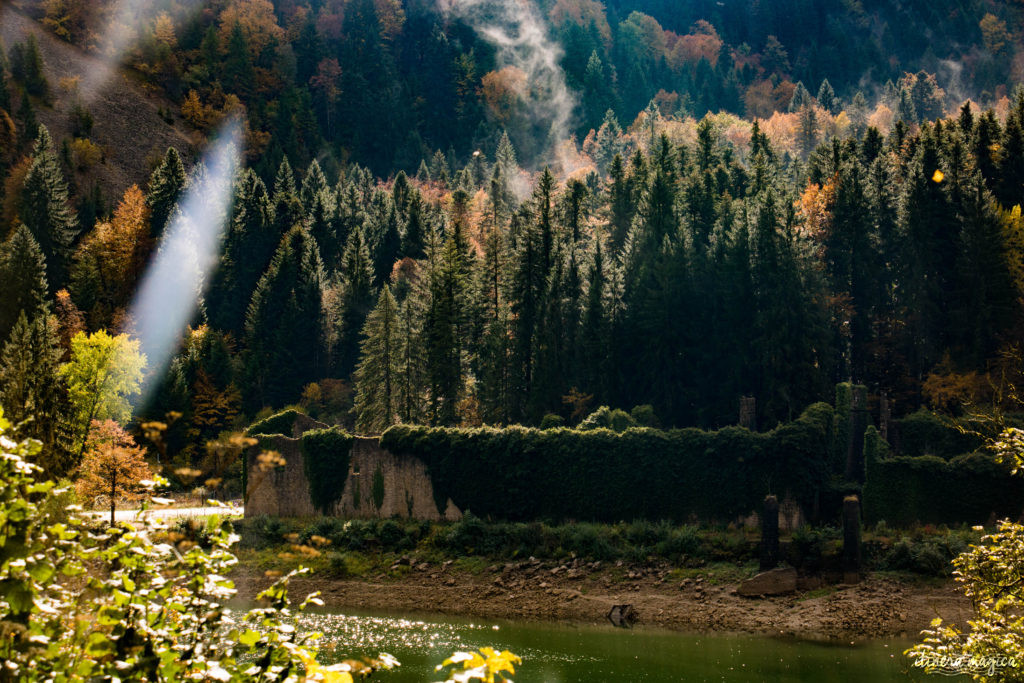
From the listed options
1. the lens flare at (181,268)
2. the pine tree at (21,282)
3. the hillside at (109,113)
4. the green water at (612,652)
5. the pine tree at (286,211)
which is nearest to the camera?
the green water at (612,652)

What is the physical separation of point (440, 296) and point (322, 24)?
286 ft

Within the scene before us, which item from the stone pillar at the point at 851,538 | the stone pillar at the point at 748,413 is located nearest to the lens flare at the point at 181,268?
the stone pillar at the point at 748,413

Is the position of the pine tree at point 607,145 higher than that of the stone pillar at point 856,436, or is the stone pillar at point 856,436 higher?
the pine tree at point 607,145

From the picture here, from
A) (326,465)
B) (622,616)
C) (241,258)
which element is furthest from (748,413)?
(241,258)

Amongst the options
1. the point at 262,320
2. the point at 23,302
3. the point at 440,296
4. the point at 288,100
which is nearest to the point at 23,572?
the point at 440,296

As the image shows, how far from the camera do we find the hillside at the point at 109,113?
8669 centimetres

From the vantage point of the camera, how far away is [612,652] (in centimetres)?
2650

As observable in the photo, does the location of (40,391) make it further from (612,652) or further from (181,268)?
(181,268)

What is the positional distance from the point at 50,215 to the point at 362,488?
39085mm

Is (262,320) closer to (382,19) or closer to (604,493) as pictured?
(604,493)

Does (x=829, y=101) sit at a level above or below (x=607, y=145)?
above

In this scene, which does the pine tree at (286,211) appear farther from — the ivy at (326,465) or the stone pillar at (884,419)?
the stone pillar at (884,419)

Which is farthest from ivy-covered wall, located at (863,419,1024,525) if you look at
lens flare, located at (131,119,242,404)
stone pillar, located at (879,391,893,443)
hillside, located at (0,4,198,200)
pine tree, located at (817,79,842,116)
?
pine tree, located at (817,79,842,116)

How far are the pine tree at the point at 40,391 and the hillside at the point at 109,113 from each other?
4213 centimetres
